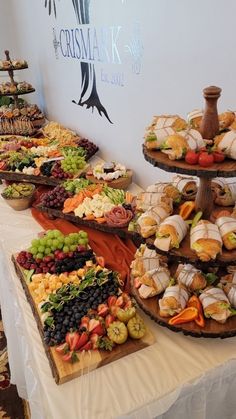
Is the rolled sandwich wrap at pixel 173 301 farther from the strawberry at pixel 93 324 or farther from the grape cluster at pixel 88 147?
the grape cluster at pixel 88 147

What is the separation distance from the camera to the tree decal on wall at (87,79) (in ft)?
6.74

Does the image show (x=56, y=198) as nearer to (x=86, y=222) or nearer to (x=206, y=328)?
(x=86, y=222)

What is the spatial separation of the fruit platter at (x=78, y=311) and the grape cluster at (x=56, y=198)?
1.29 ft

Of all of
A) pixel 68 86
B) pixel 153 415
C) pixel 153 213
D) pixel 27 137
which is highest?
pixel 68 86

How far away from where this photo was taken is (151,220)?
2.76 ft

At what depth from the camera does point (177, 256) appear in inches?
31.0

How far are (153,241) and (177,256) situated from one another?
0.07 m

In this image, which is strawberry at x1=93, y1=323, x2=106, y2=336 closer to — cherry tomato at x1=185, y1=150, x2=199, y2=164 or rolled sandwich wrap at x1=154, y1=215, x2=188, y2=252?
rolled sandwich wrap at x1=154, y1=215, x2=188, y2=252

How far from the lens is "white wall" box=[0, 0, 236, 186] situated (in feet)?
3.65

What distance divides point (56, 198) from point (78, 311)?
0.79m

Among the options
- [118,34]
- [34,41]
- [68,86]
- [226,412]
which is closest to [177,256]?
[226,412]

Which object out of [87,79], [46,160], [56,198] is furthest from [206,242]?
[87,79]

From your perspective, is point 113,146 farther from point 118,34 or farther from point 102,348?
point 102,348

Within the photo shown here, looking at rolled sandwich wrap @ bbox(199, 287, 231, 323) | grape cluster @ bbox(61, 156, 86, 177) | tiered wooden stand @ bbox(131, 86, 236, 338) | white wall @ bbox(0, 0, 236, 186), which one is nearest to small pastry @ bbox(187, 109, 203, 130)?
tiered wooden stand @ bbox(131, 86, 236, 338)
